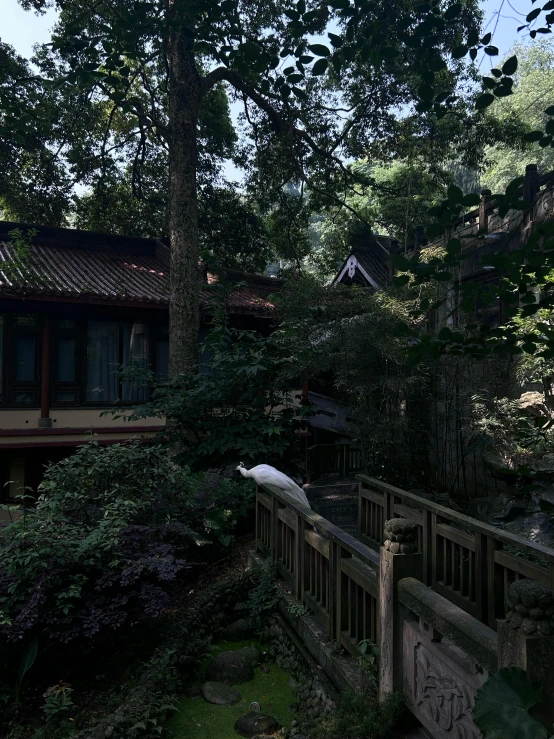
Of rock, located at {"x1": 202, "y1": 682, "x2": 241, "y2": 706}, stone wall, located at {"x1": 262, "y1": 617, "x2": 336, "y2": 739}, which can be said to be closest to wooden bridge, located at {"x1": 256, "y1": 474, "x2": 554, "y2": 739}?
stone wall, located at {"x1": 262, "y1": 617, "x2": 336, "y2": 739}

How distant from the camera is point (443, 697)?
2365 millimetres

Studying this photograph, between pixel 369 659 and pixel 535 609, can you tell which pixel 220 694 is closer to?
pixel 369 659

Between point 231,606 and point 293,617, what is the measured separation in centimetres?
103

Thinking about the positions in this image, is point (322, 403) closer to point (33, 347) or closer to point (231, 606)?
point (33, 347)

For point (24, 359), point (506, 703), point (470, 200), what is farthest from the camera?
point (24, 359)

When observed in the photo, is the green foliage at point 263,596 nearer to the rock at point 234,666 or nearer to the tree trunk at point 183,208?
the rock at point 234,666

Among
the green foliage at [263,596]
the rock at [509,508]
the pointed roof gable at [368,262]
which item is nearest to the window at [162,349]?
the pointed roof gable at [368,262]


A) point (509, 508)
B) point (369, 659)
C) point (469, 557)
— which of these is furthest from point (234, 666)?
point (509, 508)

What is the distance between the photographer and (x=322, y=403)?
13.9 meters

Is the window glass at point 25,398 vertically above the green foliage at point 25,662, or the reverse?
the window glass at point 25,398

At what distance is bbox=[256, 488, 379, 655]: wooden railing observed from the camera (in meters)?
3.18

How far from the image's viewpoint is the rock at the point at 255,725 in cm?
340

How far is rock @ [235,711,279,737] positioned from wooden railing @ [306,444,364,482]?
613 centimetres

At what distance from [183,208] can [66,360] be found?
3.79 m
